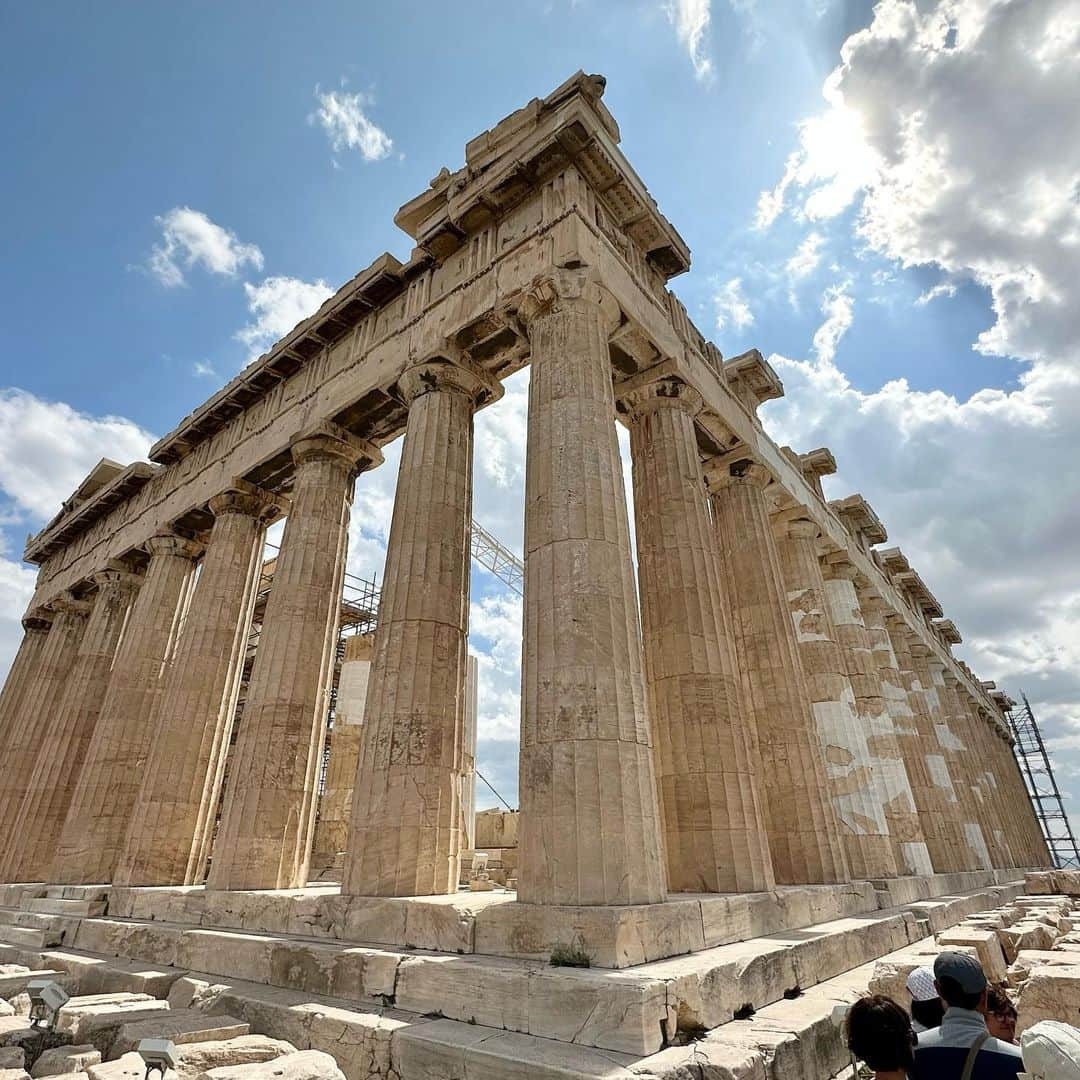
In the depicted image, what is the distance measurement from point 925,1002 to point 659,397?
1111 centimetres

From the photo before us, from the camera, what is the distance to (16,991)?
8.20 m

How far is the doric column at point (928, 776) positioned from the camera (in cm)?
2189

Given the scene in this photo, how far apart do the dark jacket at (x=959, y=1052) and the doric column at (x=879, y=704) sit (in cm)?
1504

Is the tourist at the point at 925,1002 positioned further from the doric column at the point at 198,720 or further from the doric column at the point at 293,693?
the doric column at the point at 198,720

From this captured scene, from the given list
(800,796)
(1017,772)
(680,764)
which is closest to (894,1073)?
(680,764)

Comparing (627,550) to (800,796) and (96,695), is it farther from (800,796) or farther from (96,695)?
(96,695)

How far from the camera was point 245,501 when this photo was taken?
17359 mm

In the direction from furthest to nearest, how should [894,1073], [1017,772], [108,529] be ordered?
[1017,772], [108,529], [894,1073]

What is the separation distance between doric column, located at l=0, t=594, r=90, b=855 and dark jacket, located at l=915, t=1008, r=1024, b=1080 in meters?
26.2

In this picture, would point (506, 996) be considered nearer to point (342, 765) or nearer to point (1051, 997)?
point (1051, 997)

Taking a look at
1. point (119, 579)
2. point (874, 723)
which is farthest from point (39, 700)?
point (874, 723)

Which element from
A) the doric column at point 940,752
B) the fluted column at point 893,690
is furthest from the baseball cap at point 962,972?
the doric column at point 940,752

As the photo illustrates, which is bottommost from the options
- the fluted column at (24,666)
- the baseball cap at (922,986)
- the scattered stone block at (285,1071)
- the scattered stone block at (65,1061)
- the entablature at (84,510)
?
the scattered stone block at (65,1061)

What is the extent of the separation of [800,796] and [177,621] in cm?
1681
